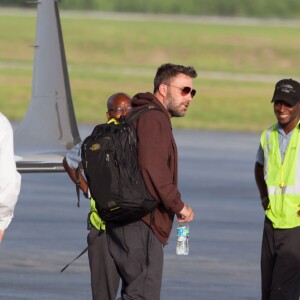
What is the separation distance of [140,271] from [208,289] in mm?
2973

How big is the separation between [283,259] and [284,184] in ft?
1.42

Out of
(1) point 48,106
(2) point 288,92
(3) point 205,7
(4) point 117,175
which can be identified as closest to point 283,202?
(2) point 288,92

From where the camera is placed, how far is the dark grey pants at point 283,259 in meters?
8.01

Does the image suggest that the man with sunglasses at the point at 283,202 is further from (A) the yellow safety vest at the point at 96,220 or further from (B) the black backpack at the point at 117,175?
(B) the black backpack at the point at 117,175

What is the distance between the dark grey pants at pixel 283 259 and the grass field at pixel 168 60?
72.6ft

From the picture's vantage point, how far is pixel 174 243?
12.7 metres

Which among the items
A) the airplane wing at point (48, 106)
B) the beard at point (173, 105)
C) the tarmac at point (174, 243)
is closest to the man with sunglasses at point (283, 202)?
the beard at point (173, 105)

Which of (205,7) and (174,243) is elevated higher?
(174,243)

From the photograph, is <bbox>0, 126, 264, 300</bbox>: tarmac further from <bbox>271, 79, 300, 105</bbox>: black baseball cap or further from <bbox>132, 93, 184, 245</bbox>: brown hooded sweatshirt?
<bbox>132, 93, 184, 245</bbox>: brown hooded sweatshirt

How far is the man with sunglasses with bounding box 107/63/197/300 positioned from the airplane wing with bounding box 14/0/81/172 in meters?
4.12

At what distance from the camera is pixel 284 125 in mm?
8156

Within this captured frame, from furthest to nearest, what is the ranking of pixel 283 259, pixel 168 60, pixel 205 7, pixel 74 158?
pixel 205 7 → pixel 168 60 → pixel 74 158 → pixel 283 259

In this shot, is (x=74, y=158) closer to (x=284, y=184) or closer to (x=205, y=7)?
(x=284, y=184)

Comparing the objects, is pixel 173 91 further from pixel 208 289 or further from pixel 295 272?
pixel 208 289
